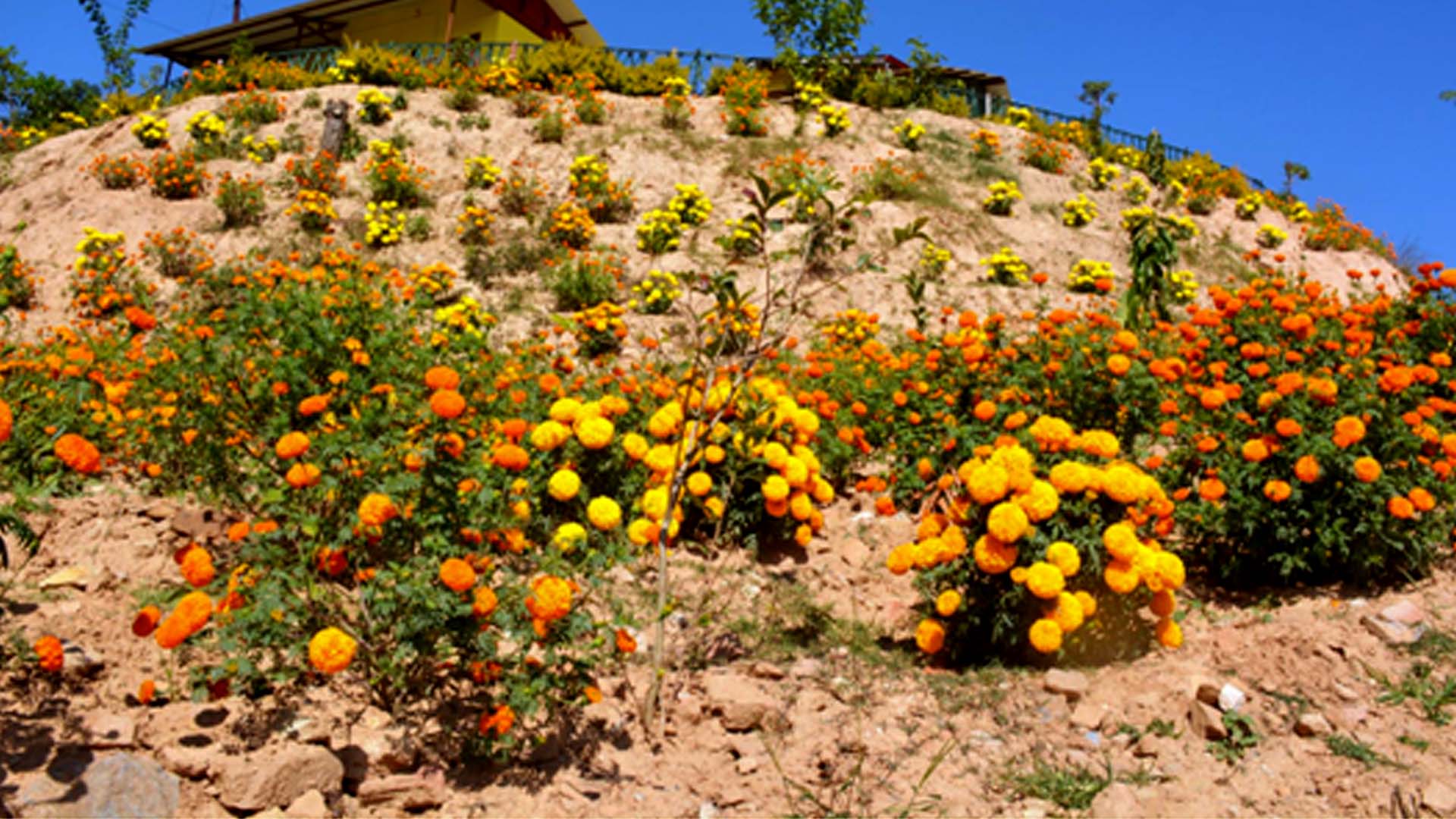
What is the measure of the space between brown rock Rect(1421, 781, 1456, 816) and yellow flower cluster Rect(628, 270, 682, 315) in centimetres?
735

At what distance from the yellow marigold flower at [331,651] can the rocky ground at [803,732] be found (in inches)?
12.4

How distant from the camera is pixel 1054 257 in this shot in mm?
12031

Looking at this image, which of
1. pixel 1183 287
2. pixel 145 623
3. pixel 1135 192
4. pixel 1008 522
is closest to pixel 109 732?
pixel 145 623

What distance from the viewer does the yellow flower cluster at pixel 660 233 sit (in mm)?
10750

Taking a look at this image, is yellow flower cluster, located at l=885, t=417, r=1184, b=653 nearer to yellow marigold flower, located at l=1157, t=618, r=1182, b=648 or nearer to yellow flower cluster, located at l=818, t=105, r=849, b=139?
yellow marigold flower, located at l=1157, t=618, r=1182, b=648

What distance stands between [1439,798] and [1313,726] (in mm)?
403

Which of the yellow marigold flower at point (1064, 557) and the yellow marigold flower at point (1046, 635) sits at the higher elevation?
the yellow marigold flower at point (1064, 557)

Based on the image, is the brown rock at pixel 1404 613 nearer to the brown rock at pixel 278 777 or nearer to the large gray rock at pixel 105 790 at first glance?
the brown rock at pixel 278 777

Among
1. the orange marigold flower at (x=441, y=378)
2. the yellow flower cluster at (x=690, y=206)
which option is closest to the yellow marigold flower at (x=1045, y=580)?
the orange marigold flower at (x=441, y=378)

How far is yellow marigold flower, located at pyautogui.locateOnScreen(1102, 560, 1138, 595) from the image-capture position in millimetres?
3079

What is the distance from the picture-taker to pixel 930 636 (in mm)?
3371

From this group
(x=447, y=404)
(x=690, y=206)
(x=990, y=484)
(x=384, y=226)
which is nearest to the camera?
(x=447, y=404)

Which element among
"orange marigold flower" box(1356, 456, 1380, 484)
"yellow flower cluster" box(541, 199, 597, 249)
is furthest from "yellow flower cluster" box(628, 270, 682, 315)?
"orange marigold flower" box(1356, 456, 1380, 484)

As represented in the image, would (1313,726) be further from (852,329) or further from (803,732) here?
(852,329)
